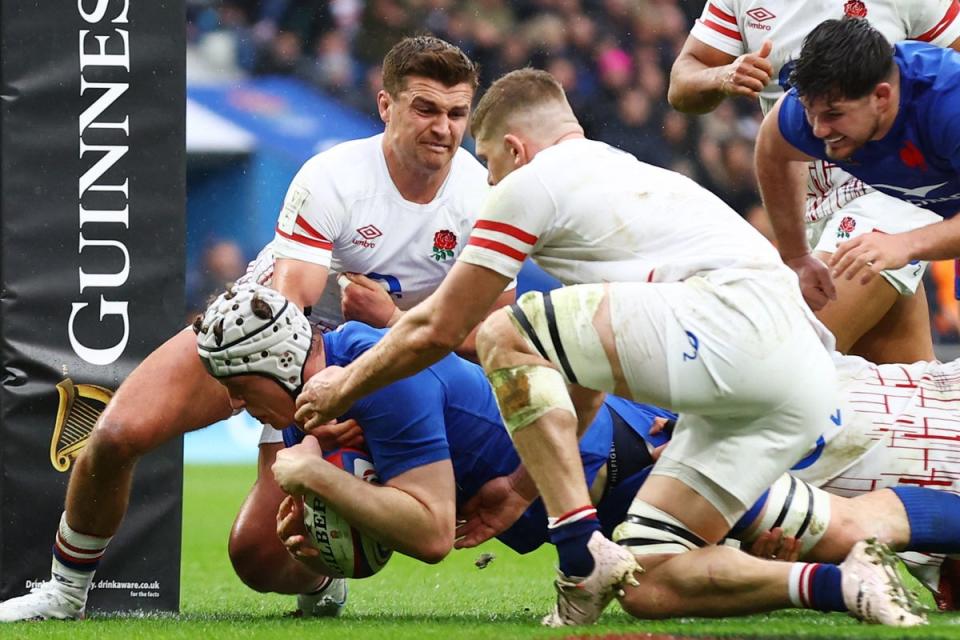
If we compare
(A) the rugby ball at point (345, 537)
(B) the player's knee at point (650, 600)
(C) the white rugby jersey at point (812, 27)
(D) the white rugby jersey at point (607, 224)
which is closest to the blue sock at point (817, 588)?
(B) the player's knee at point (650, 600)

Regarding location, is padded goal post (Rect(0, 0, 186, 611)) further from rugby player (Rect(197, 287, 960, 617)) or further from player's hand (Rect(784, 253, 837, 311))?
player's hand (Rect(784, 253, 837, 311))

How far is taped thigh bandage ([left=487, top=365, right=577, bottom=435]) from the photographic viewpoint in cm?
354

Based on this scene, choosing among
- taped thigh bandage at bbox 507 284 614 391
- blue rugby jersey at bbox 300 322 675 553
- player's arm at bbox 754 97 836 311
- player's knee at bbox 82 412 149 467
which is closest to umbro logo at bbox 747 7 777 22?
player's arm at bbox 754 97 836 311

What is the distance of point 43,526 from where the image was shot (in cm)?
455

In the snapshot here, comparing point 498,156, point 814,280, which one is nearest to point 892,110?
point 814,280

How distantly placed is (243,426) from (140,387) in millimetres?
7782

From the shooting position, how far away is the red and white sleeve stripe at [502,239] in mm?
3562

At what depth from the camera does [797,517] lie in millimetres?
3926

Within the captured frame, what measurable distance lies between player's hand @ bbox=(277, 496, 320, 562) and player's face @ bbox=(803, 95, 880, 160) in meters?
1.84

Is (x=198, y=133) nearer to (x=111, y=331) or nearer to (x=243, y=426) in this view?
(x=243, y=426)

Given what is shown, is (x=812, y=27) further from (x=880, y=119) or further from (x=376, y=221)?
(x=376, y=221)

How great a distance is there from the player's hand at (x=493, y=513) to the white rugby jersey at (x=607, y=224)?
66cm

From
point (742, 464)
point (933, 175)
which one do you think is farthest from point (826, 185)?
point (742, 464)

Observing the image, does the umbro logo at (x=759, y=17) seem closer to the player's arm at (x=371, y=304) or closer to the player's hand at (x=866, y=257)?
the player's arm at (x=371, y=304)
